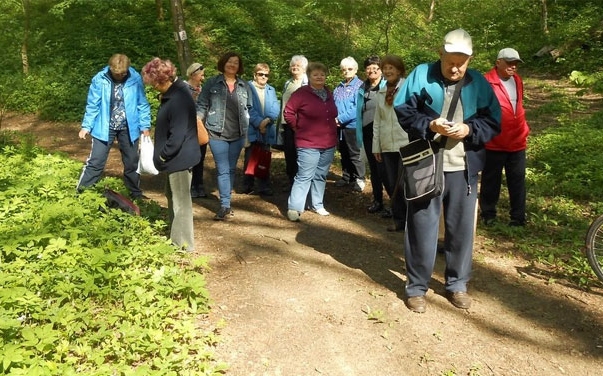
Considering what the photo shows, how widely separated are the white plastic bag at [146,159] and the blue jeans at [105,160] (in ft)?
1.25

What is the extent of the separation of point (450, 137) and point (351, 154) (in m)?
4.19

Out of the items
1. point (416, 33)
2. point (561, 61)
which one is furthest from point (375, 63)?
point (416, 33)

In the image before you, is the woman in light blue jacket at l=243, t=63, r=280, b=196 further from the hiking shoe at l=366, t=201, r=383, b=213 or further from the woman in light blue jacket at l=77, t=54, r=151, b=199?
the hiking shoe at l=366, t=201, r=383, b=213

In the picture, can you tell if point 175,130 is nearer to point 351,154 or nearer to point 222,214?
point 222,214

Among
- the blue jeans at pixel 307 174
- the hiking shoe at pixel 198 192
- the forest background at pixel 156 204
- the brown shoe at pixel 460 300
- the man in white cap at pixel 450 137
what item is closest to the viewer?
the forest background at pixel 156 204

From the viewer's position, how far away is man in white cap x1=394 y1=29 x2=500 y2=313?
12.8 feet

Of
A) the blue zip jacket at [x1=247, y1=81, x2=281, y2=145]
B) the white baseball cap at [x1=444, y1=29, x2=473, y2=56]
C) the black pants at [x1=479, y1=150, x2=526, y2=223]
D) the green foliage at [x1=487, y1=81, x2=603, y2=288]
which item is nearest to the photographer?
the white baseball cap at [x1=444, y1=29, x2=473, y2=56]

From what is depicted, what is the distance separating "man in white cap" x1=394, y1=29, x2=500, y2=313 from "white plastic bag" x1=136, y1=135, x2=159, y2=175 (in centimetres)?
338

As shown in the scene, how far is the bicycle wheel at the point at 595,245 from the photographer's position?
4.79 metres

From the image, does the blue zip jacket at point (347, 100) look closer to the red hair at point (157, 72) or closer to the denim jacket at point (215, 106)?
the denim jacket at point (215, 106)

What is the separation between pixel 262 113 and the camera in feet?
25.1

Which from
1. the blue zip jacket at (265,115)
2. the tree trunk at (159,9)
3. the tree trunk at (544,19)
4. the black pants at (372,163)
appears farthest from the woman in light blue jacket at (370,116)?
the tree trunk at (544,19)

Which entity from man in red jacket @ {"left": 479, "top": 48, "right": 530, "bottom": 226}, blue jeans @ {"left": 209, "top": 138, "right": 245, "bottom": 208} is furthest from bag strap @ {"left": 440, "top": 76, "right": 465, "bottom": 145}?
blue jeans @ {"left": 209, "top": 138, "right": 245, "bottom": 208}

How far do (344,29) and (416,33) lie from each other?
13.1 feet
